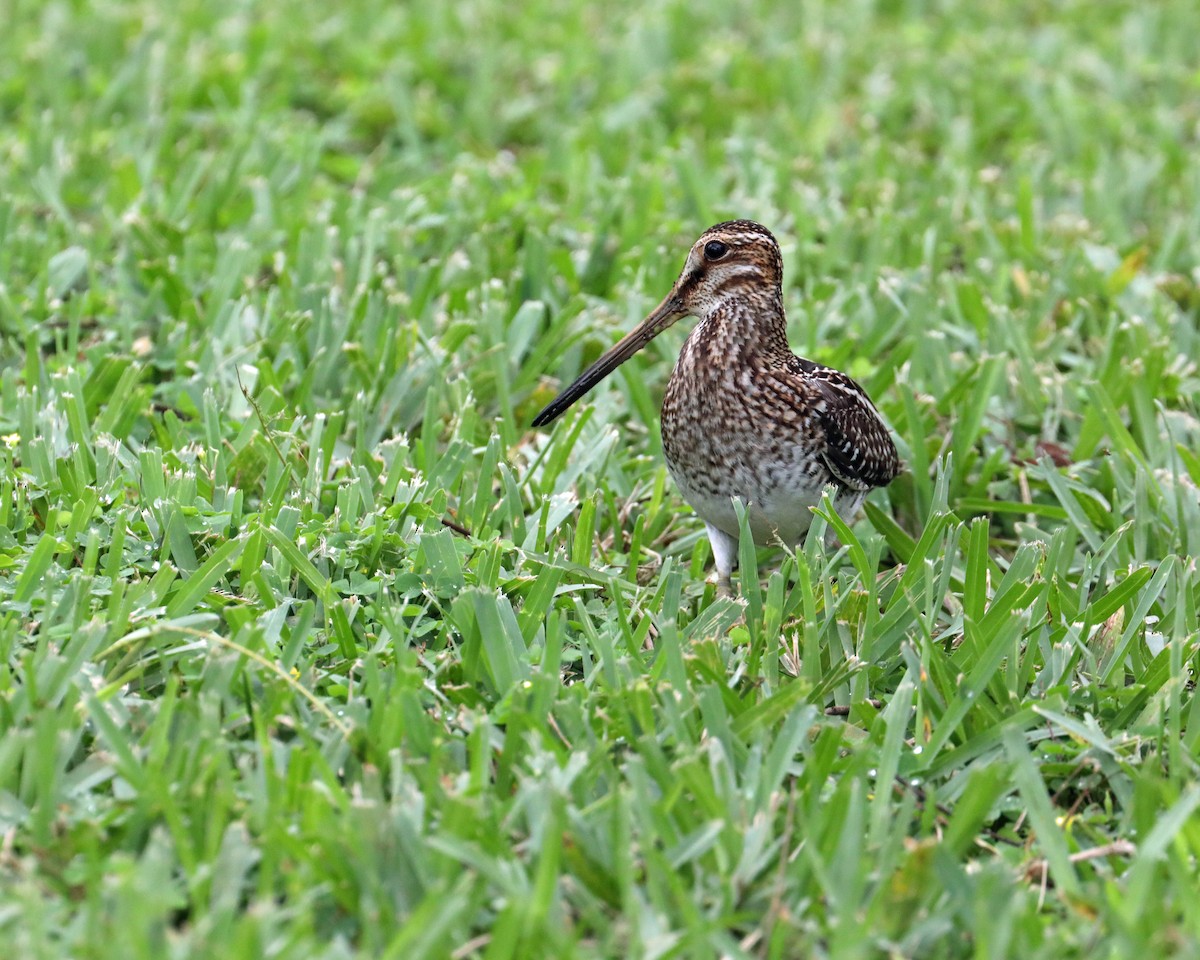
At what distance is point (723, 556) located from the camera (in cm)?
428

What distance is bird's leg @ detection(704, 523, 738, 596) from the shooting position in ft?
13.9

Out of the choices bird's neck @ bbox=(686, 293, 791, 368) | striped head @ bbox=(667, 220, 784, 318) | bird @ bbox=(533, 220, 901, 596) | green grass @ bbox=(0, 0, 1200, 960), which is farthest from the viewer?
striped head @ bbox=(667, 220, 784, 318)

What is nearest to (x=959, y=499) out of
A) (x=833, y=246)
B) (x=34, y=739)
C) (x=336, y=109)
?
(x=833, y=246)

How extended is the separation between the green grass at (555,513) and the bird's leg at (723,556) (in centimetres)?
9

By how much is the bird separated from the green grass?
0.20m

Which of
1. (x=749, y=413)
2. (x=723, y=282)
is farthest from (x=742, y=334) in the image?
(x=749, y=413)

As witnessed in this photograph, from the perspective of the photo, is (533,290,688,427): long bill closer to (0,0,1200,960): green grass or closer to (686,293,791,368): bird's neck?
Answer: (686,293,791,368): bird's neck

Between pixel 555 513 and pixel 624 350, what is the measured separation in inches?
21.0

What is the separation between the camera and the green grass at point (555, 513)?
2928 mm

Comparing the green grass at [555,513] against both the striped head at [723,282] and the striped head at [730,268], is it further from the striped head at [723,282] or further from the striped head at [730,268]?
the striped head at [730,268]

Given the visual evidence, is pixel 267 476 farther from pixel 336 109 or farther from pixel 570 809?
pixel 336 109

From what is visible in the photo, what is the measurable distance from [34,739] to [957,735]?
6.23ft

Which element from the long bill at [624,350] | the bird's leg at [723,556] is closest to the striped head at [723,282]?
the long bill at [624,350]

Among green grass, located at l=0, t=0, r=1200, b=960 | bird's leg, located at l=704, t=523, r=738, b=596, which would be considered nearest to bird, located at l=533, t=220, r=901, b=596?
bird's leg, located at l=704, t=523, r=738, b=596
